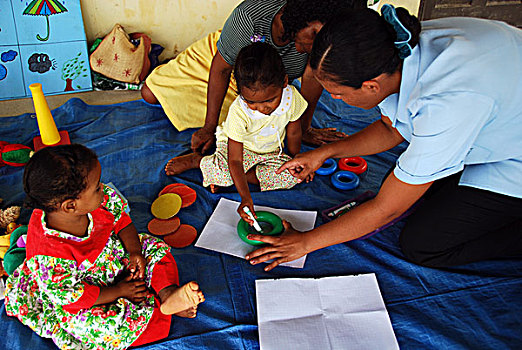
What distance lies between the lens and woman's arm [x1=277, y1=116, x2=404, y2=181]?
1.40 meters

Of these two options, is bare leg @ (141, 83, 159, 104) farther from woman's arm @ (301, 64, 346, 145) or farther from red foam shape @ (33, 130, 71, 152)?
woman's arm @ (301, 64, 346, 145)

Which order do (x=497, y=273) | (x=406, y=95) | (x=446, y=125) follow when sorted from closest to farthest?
1. (x=446, y=125)
2. (x=406, y=95)
3. (x=497, y=273)

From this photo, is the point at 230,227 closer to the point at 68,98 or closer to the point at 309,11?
the point at 309,11

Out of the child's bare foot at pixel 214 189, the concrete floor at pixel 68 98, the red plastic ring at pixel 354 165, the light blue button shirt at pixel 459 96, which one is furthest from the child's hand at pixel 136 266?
the concrete floor at pixel 68 98

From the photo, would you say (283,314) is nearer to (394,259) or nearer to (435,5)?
(394,259)

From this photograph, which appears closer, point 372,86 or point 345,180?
point 372,86

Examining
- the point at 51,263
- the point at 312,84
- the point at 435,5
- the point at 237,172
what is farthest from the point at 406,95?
the point at 435,5

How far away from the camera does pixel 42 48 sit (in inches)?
93.3

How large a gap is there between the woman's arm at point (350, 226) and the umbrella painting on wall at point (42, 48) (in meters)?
1.80

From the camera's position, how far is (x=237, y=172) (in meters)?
1.45

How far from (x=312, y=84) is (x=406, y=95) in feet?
2.53

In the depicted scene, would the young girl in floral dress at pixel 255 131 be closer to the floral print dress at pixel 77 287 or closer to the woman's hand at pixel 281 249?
the woman's hand at pixel 281 249

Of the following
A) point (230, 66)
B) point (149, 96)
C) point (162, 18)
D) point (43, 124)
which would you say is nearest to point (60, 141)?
point (43, 124)

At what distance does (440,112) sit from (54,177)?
86cm
